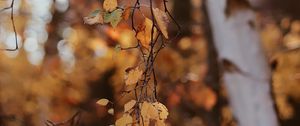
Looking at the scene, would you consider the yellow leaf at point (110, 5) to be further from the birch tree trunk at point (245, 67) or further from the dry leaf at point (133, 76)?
the birch tree trunk at point (245, 67)

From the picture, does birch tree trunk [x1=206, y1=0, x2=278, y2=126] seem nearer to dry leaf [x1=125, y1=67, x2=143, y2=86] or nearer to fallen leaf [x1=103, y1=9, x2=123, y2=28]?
dry leaf [x1=125, y1=67, x2=143, y2=86]

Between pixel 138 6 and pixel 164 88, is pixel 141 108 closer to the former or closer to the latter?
pixel 138 6

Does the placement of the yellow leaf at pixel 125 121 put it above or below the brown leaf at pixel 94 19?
below

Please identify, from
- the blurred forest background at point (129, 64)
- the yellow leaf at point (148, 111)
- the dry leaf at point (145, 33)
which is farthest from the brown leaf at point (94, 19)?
the blurred forest background at point (129, 64)

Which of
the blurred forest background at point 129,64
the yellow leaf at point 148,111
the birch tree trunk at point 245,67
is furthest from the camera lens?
the blurred forest background at point 129,64

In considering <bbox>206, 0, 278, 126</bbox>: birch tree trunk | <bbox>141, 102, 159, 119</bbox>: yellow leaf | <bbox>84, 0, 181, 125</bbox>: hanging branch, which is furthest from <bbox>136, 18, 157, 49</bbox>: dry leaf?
<bbox>206, 0, 278, 126</bbox>: birch tree trunk

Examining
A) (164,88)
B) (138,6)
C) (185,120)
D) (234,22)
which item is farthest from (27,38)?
(138,6)
